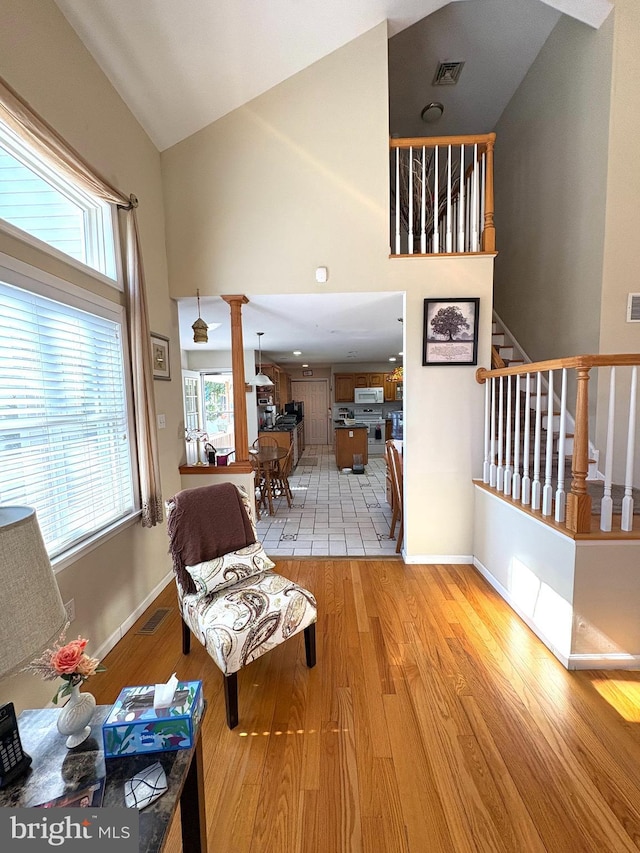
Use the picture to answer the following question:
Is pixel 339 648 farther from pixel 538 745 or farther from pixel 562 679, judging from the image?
pixel 562 679

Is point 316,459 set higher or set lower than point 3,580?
lower

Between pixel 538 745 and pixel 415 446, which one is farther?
pixel 415 446

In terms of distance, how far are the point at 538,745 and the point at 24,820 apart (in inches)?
70.4

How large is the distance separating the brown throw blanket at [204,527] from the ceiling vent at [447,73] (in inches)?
192

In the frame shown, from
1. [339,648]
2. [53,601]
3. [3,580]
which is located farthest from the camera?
[339,648]

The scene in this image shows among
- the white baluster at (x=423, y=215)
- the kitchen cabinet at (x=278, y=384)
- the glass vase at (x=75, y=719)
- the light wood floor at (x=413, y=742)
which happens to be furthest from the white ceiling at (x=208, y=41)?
the kitchen cabinet at (x=278, y=384)

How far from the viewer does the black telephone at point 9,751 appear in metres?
0.88

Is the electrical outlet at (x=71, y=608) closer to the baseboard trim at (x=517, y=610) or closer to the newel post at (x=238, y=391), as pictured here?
the newel post at (x=238, y=391)

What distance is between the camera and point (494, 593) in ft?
8.94

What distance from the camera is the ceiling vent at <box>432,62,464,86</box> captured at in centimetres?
393

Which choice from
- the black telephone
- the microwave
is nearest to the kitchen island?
the microwave

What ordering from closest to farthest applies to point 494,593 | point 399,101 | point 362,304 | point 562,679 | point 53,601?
point 53,601
point 562,679
point 494,593
point 362,304
point 399,101

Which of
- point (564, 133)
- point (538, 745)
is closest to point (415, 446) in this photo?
point (538, 745)

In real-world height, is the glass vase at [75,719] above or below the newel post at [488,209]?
below
